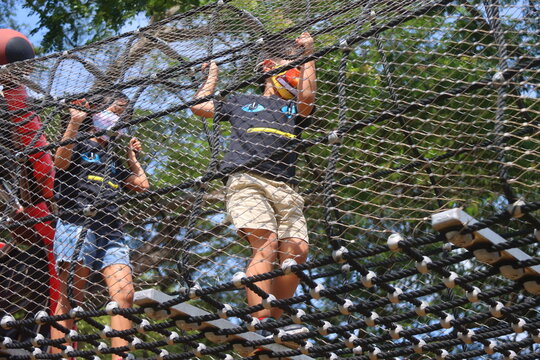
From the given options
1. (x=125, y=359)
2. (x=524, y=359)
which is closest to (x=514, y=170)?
(x=524, y=359)

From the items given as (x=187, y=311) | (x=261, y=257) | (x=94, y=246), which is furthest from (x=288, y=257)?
(x=94, y=246)

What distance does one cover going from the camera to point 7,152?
4.73 m

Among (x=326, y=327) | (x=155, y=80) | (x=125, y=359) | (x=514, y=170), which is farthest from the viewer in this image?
(x=514, y=170)

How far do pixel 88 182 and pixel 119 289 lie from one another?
1.85 feet

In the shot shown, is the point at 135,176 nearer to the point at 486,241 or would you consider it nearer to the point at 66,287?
the point at 66,287

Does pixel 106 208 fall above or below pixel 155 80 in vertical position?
below

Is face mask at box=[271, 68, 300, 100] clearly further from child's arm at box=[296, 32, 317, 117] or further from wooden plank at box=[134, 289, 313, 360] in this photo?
wooden plank at box=[134, 289, 313, 360]

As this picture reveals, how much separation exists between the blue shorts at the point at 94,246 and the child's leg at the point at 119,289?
0.03 meters

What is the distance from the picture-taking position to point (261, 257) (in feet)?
12.8

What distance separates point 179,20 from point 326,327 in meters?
2.18

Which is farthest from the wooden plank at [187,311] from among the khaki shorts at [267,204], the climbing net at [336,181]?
the khaki shorts at [267,204]

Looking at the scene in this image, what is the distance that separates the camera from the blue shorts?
4.28 m

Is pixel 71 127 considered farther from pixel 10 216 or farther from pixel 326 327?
pixel 326 327

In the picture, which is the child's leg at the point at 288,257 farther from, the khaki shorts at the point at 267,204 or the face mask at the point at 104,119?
the face mask at the point at 104,119
